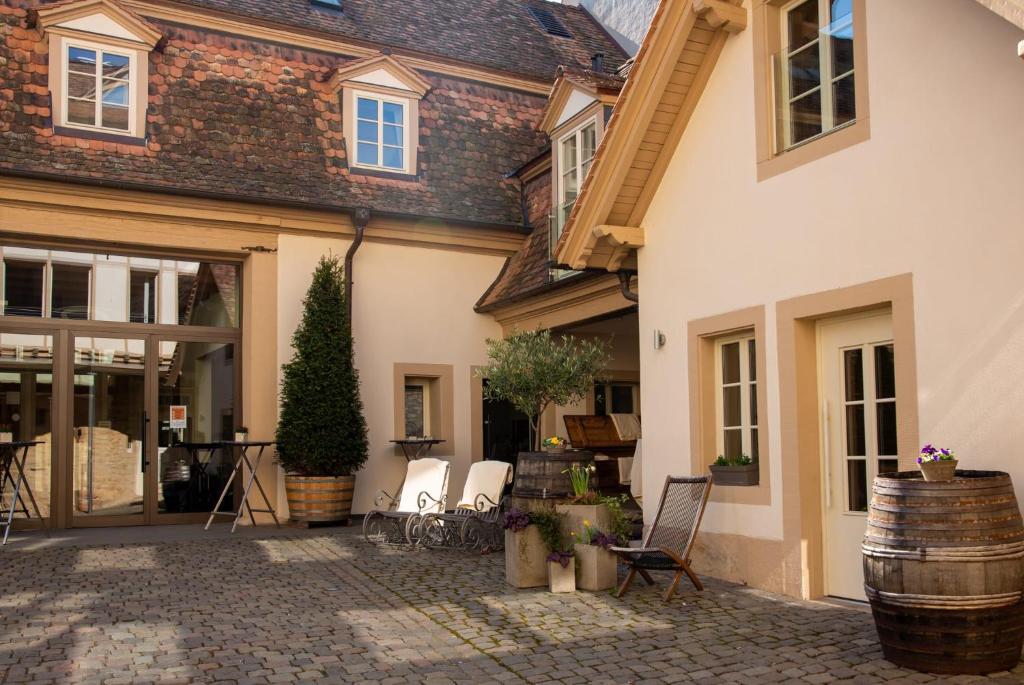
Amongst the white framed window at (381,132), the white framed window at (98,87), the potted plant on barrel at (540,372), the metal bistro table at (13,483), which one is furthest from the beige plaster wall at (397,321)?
the potted plant on barrel at (540,372)

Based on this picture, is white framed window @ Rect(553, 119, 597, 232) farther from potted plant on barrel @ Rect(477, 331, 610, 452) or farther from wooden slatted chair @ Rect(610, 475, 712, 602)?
wooden slatted chair @ Rect(610, 475, 712, 602)

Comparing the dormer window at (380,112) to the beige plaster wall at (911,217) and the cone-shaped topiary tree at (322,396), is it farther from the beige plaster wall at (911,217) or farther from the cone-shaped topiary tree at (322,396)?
the beige plaster wall at (911,217)

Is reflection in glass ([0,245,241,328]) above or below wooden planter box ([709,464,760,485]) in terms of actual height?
above

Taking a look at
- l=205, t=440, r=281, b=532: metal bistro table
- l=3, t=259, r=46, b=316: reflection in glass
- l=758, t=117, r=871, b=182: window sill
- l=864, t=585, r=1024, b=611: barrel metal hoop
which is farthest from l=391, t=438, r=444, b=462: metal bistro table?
l=864, t=585, r=1024, b=611: barrel metal hoop

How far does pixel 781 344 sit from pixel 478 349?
719 centimetres

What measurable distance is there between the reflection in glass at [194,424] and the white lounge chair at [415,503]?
2557 mm

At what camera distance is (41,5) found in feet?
40.4

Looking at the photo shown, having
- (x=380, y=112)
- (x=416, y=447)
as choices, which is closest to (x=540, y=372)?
(x=416, y=447)

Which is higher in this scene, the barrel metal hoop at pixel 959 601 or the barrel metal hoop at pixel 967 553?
the barrel metal hoop at pixel 967 553

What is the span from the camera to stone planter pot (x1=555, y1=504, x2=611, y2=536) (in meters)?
7.98

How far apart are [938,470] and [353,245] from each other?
919cm

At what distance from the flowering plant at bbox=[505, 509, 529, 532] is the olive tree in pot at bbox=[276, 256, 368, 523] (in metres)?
4.68

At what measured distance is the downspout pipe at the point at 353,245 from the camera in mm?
13083

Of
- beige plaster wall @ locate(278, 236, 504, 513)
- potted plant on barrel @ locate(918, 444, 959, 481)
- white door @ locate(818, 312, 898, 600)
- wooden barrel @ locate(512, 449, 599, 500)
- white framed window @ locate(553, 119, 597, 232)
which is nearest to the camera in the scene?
potted plant on barrel @ locate(918, 444, 959, 481)
